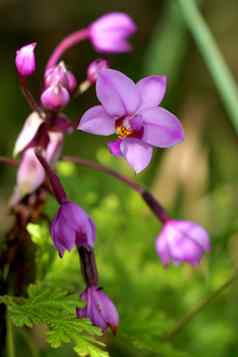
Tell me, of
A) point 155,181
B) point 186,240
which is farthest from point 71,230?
point 155,181

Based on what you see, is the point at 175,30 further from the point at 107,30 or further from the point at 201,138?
the point at 107,30

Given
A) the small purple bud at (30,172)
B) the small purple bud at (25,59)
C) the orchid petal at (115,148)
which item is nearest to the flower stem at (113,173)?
the small purple bud at (30,172)

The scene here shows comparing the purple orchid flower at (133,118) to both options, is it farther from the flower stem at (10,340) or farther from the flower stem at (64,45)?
the flower stem at (10,340)

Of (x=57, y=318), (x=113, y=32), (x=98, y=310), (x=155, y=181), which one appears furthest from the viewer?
(x=155, y=181)

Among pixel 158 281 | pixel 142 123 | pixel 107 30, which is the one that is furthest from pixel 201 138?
pixel 142 123

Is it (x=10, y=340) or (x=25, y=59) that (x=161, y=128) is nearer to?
(x=25, y=59)

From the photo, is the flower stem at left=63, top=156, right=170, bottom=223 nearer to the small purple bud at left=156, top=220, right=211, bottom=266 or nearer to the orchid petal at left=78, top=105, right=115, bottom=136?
the small purple bud at left=156, top=220, right=211, bottom=266

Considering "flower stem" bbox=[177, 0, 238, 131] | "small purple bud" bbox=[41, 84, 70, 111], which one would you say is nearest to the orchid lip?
"small purple bud" bbox=[41, 84, 70, 111]
